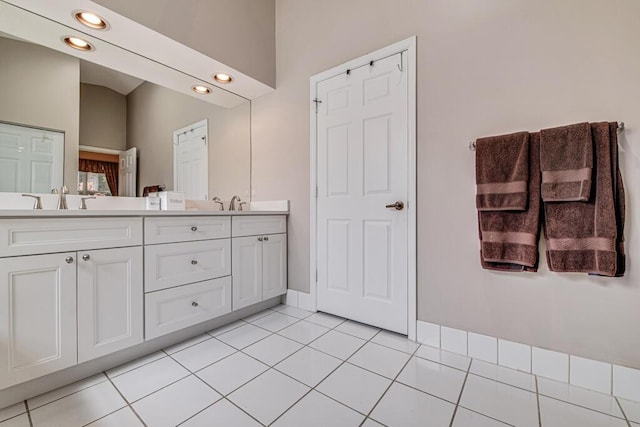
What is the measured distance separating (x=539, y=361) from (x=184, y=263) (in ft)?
6.96

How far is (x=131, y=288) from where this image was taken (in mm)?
1527

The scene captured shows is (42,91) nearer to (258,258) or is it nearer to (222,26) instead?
(222,26)

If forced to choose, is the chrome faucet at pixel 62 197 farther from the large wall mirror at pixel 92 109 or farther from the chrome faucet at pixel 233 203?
the chrome faucet at pixel 233 203

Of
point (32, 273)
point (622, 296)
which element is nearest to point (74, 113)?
point (32, 273)

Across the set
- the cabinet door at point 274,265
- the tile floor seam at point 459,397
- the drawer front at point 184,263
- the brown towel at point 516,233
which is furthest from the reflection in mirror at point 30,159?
the brown towel at point 516,233

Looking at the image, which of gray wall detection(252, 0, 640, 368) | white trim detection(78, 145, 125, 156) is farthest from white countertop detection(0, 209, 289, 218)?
gray wall detection(252, 0, 640, 368)

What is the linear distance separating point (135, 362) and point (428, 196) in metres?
2.03

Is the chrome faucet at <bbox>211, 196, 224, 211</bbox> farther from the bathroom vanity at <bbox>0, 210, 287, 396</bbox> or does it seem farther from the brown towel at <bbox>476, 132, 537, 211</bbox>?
the brown towel at <bbox>476, 132, 537, 211</bbox>

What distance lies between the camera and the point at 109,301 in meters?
1.45

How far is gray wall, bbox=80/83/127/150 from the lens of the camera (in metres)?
1.79

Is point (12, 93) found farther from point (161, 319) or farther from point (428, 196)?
point (428, 196)

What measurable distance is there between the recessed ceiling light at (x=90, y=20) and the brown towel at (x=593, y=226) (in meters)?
2.72

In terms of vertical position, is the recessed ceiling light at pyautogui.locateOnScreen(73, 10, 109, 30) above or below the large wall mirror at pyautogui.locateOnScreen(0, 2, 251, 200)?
above

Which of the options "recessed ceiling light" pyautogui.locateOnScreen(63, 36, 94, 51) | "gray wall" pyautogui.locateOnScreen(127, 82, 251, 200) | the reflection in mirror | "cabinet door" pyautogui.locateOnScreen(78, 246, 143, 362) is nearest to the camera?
"cabinet door" pyautogui.locateOnScreen(78, 246, 143, 362)
